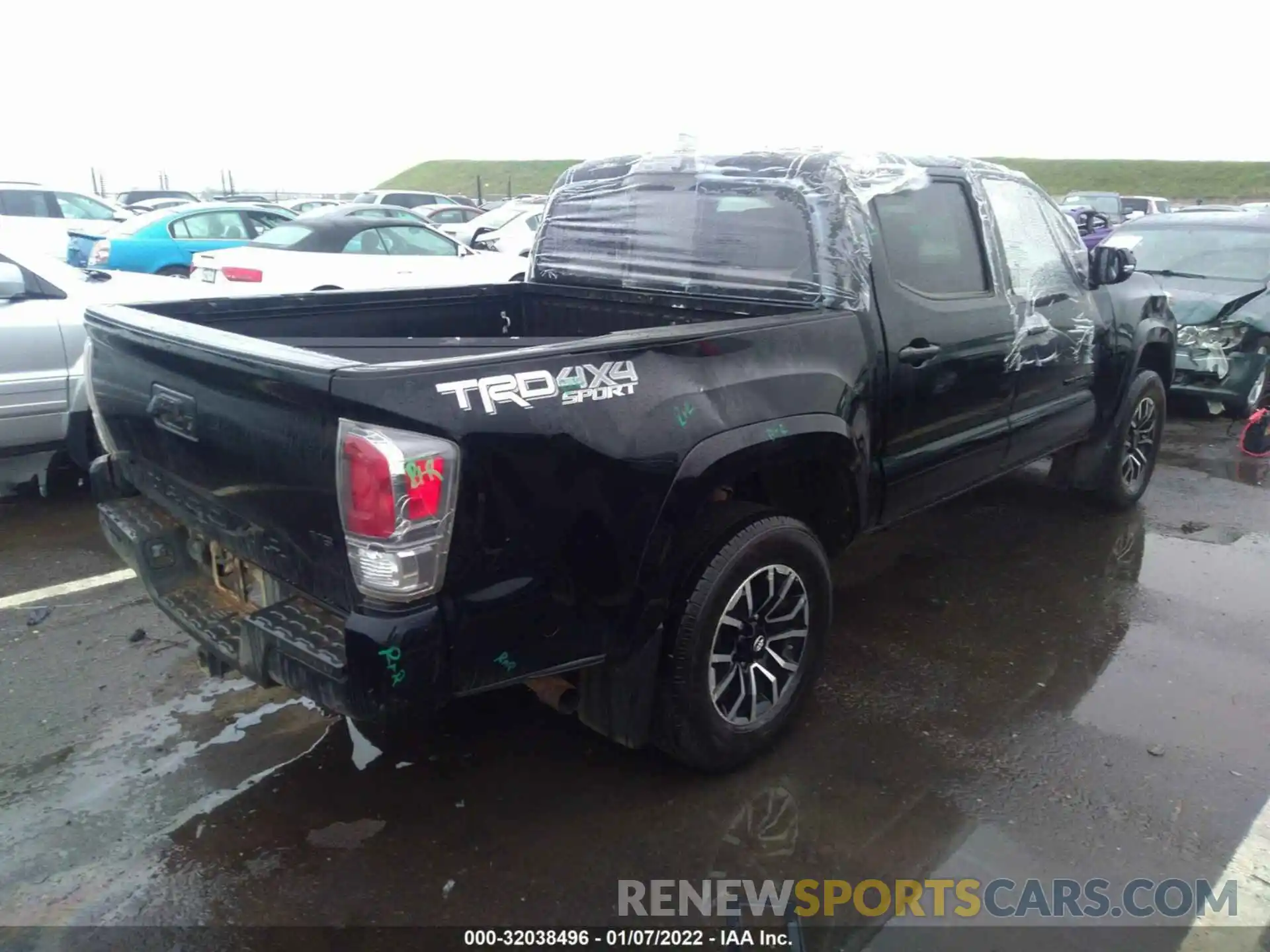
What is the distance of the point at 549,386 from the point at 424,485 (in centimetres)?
44

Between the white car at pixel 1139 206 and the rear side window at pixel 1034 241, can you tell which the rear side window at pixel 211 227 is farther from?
the white car at pixel 1139 206

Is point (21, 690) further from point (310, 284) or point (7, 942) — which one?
point (310, 284)

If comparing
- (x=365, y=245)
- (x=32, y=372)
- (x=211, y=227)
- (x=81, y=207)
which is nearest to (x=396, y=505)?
(x=32, y=372)

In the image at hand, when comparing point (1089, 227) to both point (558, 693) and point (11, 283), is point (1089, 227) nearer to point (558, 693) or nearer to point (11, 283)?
point (11, 283)

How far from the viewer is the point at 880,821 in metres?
3.02

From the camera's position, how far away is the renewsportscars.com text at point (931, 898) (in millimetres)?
2678

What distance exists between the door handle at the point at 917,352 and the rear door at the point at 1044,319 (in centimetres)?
74

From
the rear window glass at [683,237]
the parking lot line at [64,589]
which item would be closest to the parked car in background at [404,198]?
the parking lot line at [64,589]

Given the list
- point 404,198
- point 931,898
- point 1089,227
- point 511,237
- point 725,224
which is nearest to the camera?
point 931,898

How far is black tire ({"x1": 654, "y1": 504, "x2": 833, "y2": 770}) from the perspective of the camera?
115 inches

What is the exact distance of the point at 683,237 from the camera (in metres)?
4.11

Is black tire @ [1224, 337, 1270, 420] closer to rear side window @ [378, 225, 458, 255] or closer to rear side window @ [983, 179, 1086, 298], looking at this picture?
rear side window @ [983, 179, 1086, 298]

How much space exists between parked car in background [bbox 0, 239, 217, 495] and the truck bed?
6.79 feet

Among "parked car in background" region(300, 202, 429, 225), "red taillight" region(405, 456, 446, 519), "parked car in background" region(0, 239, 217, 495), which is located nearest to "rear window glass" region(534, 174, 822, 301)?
"red taillight" region(405, 456, 446, 519)
